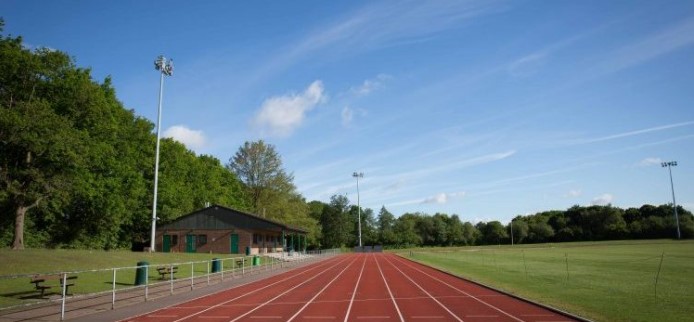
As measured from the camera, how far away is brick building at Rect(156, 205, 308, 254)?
174ft

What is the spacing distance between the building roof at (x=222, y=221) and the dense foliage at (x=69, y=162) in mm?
2236

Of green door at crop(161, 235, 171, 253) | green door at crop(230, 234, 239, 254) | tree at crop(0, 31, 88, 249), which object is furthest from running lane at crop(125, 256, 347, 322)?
green door at crop(161, 235, 171, 253)

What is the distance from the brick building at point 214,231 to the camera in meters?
53.0

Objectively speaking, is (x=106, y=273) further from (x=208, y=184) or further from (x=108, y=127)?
(x=208, y=184)

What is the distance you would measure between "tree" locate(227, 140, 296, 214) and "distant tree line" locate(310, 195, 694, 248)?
4010cm

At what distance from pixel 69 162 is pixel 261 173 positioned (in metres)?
47.8

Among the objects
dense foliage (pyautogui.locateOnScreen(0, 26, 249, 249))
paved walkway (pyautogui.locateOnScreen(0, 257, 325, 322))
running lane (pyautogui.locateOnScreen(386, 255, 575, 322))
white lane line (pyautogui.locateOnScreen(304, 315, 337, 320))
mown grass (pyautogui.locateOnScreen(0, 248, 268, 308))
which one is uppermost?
dense foliage (pyautogui.locateOnScreen(0, 26, 249, 249))

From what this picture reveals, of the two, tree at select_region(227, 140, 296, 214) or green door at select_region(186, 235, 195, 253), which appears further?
Answer: tree at select_region(227, 140, 296, 214)

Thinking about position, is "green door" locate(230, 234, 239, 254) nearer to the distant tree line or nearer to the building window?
the building window

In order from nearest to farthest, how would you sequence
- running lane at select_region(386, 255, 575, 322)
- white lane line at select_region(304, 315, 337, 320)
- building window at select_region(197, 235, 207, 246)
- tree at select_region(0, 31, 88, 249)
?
running lane at select_region(386, 255, 575, 322) → white lane line at select_region(304, 315, 337, 320) → tree at select_region(0, 31, 88, 249) → building window at select_region(197, 235, 207, 246)

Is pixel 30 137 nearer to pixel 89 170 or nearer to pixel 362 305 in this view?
pixel 89 170

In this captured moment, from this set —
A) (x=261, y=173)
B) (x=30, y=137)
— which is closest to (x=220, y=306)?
(x=30, y=137)

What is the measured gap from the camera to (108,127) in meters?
40.4

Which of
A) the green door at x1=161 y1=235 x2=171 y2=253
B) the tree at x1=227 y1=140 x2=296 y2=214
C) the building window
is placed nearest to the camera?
the building window
